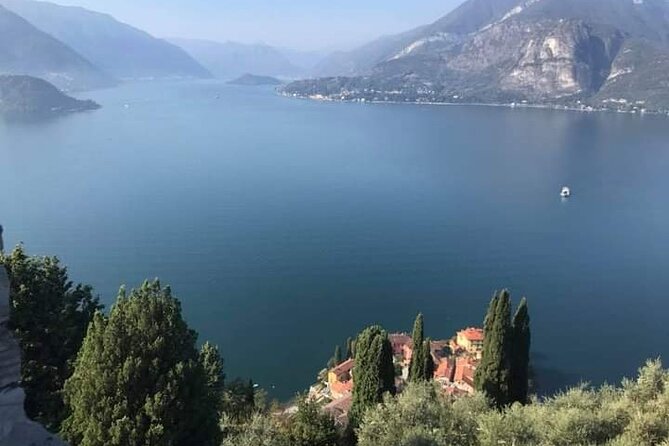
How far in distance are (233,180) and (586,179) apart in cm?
3491

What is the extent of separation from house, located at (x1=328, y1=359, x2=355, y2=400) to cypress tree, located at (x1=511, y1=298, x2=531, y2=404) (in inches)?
242

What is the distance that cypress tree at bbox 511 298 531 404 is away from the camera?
1539 cm

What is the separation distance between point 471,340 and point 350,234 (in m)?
16.2

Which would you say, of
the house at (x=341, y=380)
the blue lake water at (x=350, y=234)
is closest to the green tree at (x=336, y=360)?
the house at (x=341, y=380)

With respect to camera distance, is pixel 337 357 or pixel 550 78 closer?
pixel 337 357

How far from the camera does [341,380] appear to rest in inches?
863

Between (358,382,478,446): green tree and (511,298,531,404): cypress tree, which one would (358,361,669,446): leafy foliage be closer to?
(358,382,478,446): green tree

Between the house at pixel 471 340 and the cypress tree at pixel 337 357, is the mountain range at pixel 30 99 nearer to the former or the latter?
the cypress tree at pixel 337 357

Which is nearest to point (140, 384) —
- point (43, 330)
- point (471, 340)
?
point (43, 330)

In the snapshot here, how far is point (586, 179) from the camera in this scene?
62000mm

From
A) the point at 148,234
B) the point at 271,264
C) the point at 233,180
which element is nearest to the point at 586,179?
the point at 233,180

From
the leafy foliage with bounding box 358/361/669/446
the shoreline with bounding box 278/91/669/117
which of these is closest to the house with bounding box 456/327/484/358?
the leafy foliage with bounding box 358/361/669/446

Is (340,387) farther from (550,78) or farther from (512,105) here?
(550,78)

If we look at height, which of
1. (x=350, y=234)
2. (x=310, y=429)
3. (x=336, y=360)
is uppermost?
(x=310, y=429)
